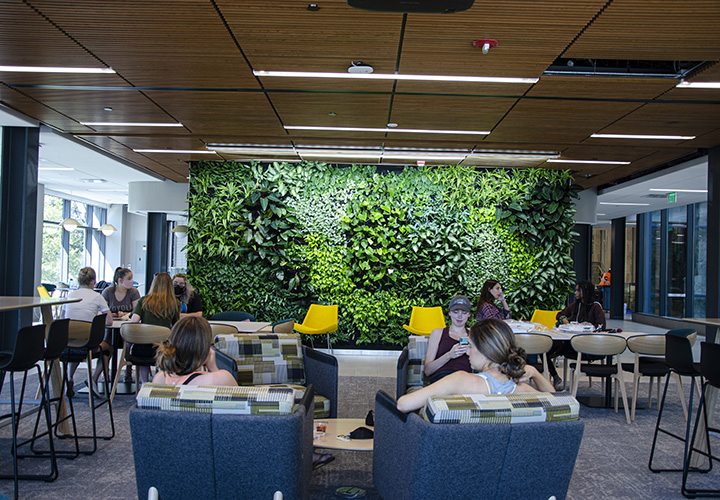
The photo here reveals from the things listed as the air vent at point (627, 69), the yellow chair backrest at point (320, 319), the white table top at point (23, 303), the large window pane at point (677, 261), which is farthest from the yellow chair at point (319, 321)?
the large window pane at point (677, 261)

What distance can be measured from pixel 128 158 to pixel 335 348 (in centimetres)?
510

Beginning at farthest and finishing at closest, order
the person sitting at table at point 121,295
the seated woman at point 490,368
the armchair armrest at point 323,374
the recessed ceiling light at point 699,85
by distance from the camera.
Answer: the person sitting at table at point 121,295
the recessed ceiling light at point 699,85
the armchair armrest at point 323,374
the seated woman at point 490,368

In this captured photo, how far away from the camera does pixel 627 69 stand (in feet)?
16.8

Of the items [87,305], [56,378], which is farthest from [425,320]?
[56,378]

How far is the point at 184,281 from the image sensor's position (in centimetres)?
728

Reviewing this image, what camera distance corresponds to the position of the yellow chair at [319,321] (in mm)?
8320

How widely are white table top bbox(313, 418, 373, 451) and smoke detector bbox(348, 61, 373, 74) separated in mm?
3047

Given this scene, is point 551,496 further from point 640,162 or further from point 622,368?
point 640,162

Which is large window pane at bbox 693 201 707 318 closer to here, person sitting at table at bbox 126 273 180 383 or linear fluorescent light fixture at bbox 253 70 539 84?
linear fluorescent light fixture at bbox 253 70 539 84

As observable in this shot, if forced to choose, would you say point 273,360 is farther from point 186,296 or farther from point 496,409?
point 186,296

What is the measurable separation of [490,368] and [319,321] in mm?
5794

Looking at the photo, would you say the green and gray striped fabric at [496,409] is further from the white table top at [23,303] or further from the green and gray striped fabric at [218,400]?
the white table top at [23,303]

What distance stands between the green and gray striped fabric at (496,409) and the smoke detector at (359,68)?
3370 millimetres

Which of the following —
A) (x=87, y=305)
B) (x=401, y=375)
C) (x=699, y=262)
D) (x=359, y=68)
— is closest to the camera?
(x=401, y=375)
